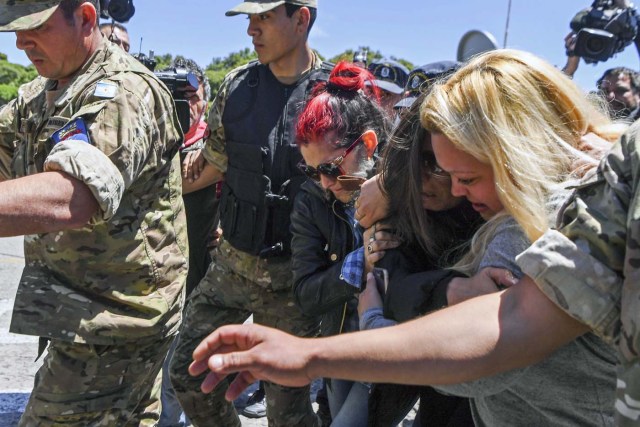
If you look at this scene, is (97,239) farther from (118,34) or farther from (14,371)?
(118,34)

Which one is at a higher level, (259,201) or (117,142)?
(117,142)

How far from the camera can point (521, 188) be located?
134cm

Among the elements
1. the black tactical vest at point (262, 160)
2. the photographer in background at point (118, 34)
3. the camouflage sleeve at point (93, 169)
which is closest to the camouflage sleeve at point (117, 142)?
the camouflage sleeve at point (93, 169)

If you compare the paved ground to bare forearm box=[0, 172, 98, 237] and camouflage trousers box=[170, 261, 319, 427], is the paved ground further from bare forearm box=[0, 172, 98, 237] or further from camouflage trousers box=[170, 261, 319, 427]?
bare forearm box=[0, 172, 98, 237]

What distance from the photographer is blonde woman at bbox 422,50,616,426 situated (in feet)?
4.23

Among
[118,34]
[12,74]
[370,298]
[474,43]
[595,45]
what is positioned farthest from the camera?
[12,74]

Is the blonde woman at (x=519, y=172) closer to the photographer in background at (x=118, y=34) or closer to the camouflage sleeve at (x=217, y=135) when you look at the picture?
the camouflage sleeve at (x=217, y=135)

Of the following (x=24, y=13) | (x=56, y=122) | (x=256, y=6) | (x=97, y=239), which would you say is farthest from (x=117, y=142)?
(x=256, y=6)

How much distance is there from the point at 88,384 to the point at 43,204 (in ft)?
2.43

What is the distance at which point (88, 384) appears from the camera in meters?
2.30

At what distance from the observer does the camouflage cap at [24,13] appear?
2.10 m

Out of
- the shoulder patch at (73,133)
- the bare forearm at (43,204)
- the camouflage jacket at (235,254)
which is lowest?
the camouflage jacket at (235,254)

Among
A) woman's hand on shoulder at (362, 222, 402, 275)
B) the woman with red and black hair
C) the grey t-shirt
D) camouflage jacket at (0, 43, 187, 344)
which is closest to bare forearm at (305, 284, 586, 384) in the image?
the grey t-shirt

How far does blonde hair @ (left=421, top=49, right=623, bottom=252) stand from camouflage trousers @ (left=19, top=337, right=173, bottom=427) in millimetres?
1429
